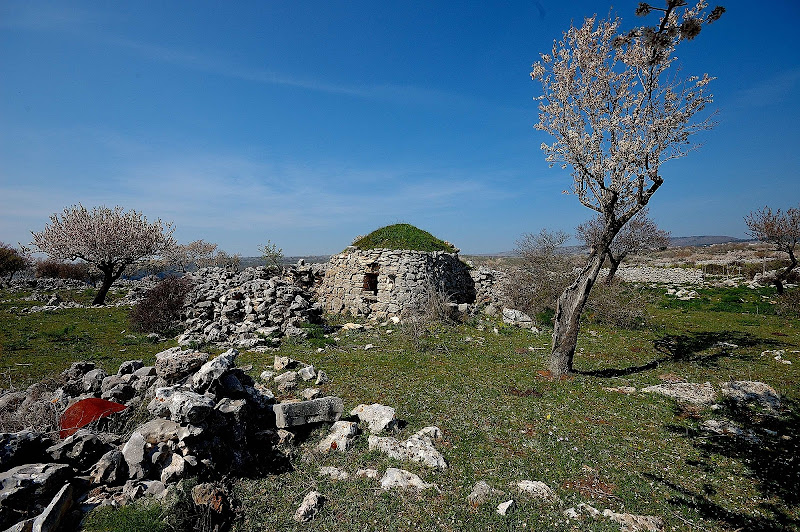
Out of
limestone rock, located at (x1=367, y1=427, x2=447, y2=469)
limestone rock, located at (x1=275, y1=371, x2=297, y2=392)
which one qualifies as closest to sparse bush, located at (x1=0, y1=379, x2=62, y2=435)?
limestone rock, located at (x1=275, y1=371, x2=297, y2=392)

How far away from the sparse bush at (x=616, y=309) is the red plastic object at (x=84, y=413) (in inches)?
654

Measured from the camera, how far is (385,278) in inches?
714

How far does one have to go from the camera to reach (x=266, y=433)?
623 cm

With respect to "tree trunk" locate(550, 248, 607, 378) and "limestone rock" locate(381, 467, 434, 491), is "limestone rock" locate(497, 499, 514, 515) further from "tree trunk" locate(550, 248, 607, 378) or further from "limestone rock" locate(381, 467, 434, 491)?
"tree trunk" locate(550, 248, 607, 378)

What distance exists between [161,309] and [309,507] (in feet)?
47.7

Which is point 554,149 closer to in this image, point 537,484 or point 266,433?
point 537,484

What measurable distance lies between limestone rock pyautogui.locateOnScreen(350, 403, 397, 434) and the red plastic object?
4.02 meters

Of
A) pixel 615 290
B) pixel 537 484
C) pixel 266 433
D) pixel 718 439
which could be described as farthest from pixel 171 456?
pixel 615 290

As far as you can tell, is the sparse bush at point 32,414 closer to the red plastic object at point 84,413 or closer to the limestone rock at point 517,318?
the red plastic object at point 84,413

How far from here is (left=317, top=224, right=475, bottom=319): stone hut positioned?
17.6 meters

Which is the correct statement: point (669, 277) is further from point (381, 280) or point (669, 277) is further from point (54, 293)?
point (54, 293)

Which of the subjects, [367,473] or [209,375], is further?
[209,375]

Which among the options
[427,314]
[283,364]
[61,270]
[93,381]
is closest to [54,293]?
[61,270]

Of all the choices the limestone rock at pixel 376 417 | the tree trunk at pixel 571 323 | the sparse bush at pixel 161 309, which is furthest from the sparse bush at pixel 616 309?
the sparse bush at pixel 161 309
